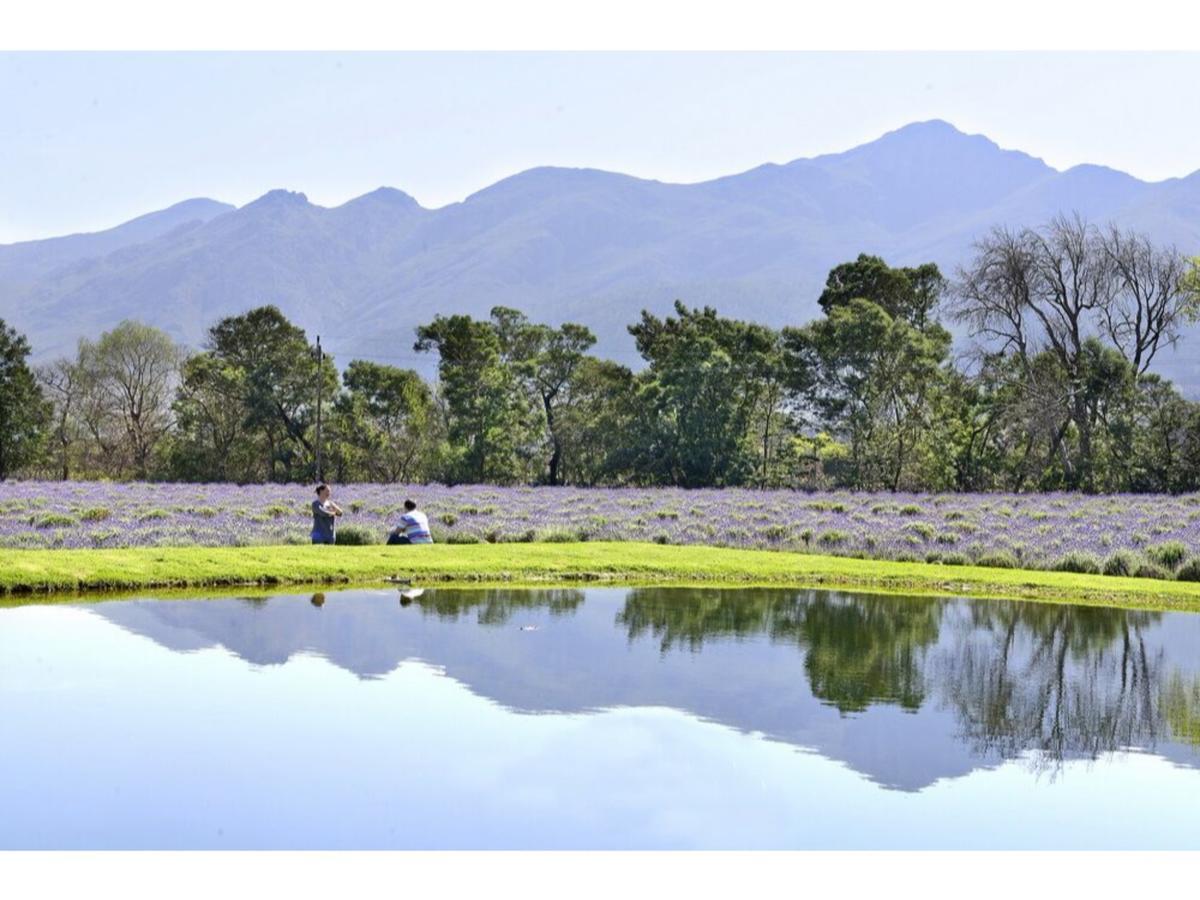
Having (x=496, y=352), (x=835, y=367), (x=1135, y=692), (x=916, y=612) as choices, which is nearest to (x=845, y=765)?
(x=1135, y=692)

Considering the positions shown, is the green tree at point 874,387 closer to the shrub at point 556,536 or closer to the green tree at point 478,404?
the green tree at point 478,404

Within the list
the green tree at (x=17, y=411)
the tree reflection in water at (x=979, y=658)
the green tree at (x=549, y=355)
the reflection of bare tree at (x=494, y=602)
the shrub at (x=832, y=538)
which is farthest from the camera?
the green tree at (x=549, y=355)

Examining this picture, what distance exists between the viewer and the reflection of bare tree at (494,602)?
65.2 ft

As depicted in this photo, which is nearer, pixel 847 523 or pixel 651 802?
pixel 651 802

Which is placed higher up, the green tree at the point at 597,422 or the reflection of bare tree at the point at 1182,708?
the green tree at the point at 597,422

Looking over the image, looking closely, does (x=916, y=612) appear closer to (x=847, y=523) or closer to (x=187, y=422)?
(x=847, y=523)

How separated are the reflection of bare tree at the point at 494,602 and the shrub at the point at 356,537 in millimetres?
5875

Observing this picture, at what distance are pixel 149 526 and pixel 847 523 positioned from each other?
1732 centimetres

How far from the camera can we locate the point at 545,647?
56.7ft

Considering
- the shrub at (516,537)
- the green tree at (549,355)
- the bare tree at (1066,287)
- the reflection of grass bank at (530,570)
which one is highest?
the bare tree at (1066,287)

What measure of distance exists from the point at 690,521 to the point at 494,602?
13883 millimetres

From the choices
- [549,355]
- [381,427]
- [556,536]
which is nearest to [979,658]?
[556,536]

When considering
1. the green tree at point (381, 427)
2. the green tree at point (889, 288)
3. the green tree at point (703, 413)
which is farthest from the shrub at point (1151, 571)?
the green tree at point (381, 427)

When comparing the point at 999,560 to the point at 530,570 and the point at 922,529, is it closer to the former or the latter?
the point at 922,529
